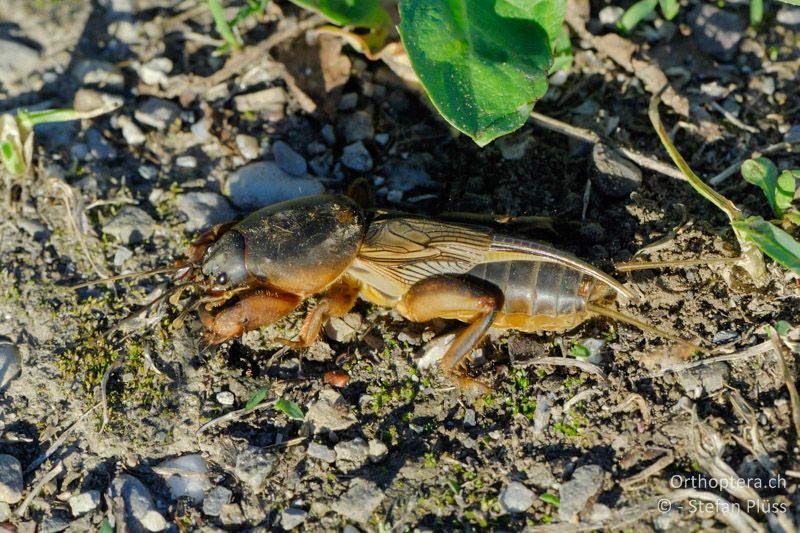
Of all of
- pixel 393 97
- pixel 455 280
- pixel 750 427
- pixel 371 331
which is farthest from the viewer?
pixel 393 97

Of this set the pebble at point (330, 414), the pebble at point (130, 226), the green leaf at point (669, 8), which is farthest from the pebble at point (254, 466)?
the green leaf at point (669, 8)

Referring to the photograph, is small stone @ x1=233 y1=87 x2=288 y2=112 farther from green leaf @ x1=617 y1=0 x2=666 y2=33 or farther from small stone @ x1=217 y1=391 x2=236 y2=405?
green leaf @ x1=617 y1=0 x2=666 y2=33

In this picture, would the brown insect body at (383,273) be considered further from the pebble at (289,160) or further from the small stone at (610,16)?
the small stone at (610,16)

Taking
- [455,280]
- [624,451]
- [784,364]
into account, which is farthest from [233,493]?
[784,364]

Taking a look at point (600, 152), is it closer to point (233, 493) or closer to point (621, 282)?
point (621, 282)

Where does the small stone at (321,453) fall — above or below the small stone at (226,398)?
below

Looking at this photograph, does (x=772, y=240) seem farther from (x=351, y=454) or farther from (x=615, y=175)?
(x=351, y=454)
